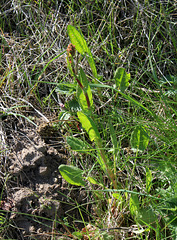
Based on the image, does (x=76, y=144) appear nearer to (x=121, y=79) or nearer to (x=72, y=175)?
(x=72, y=175)

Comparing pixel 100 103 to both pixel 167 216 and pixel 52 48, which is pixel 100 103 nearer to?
pixel 52 48

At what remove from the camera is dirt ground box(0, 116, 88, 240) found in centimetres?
179

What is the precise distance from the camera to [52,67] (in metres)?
2.29

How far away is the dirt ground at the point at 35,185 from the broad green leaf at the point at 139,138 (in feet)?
1.53

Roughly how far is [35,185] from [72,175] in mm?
305

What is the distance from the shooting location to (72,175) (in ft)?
5.61

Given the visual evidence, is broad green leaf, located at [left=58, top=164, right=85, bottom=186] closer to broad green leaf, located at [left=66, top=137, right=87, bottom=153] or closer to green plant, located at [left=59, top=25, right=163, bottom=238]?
green plant, located at [left=59, top=25, right=163, bottom=238]

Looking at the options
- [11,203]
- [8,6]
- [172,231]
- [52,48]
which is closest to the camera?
[172,231]

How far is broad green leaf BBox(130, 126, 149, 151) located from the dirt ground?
0.47m

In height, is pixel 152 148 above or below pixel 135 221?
above

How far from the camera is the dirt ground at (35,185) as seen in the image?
1.79 metres

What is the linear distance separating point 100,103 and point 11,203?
86cm

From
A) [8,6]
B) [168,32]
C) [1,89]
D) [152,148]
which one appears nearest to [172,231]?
[152,148]

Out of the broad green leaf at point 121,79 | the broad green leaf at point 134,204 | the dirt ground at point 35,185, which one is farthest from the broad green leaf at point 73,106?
the broad green leaf at point 134,204
